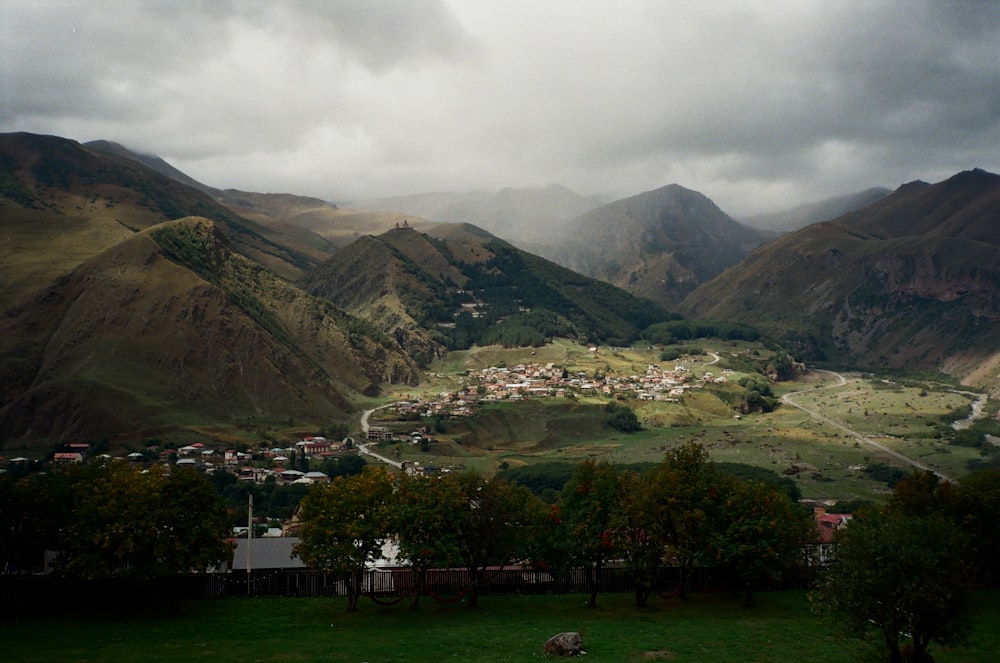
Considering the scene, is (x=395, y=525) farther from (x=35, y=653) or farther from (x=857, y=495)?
(x=857, y=495)

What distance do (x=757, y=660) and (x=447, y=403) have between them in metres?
166

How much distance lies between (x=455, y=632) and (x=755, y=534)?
18.2m

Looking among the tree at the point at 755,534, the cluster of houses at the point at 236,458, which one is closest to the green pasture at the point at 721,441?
the cluster of houses at the point at 236,458

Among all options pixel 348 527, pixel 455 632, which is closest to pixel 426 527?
pixel 348 527

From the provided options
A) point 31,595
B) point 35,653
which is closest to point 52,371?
point 31,595

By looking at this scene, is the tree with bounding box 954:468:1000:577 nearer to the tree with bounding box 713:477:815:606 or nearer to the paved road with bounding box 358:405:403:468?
the tree with bounding box 713:477:815:606

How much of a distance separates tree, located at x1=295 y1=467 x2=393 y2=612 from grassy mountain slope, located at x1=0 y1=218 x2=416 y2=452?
107824mm

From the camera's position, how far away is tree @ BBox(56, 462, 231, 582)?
144ft

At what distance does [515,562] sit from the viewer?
5050 centimetres

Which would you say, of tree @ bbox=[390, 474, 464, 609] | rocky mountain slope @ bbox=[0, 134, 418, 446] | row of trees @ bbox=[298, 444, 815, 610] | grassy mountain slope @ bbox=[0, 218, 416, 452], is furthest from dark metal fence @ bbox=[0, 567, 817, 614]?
grassy mountain slope @ bbox=[0, 218, 416, 452]

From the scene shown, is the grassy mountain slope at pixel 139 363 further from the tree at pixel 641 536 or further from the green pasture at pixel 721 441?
the tree at pixel 641 536

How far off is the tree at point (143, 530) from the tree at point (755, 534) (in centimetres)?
2778

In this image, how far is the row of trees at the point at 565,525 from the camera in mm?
45938

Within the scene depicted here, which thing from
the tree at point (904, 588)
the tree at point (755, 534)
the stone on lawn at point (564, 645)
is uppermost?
the tree at point (904, 588)
